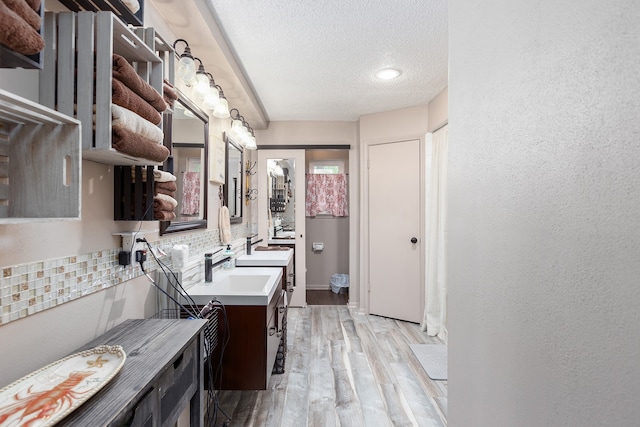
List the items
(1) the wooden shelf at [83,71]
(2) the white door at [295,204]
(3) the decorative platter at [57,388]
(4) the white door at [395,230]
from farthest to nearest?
(2) the white door at [295,204] → (4) the white door at [395,230] → (1) the wooden shelf at [83,71] → (3) the decorative platter at [57,388]

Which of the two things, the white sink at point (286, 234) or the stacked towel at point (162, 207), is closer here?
the stacked towel at point (162, 207)

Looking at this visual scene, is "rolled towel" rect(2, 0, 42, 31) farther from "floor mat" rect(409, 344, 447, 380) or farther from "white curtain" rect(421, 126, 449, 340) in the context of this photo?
"white curtain" rect(421, 126, 449, 340)

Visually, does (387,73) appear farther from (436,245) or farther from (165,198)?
(165,198)

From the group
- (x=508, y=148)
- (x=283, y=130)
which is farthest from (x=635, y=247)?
(x=283, y=130)

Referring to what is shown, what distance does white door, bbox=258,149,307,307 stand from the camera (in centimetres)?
390

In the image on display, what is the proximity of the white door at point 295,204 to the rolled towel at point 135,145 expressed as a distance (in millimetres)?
2741

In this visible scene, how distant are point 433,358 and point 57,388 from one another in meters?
2.56

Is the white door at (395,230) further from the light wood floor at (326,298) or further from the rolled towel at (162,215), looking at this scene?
the rolled towel at (162,215)

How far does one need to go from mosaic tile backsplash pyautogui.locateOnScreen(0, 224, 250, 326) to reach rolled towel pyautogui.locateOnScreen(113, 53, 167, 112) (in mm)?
617

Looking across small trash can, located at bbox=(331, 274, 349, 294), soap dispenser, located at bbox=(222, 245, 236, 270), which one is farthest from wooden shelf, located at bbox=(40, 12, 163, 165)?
small trash can, located at bbox=(331, 274, 349, 294)

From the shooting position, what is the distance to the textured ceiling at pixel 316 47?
5.71 feet

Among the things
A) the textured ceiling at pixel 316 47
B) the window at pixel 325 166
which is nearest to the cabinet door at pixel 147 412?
the textured ceiling at pixel 316 47

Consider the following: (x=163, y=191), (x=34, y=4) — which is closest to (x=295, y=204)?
(x=163, y=191)

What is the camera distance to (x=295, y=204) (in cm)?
394
